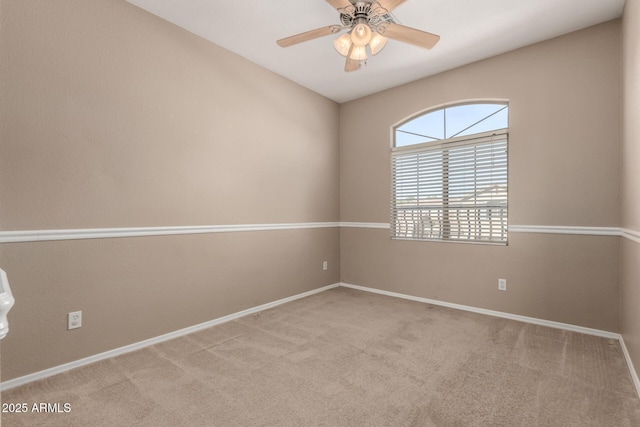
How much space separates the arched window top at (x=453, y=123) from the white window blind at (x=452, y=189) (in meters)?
0.10

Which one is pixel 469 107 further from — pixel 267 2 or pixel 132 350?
pixel 132 350

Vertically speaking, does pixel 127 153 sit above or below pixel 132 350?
above

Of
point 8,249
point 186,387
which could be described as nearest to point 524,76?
point 186,387

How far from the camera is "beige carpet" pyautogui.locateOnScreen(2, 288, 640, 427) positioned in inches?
64.5

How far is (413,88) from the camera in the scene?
3.77 metres

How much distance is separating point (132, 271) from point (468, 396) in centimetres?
247

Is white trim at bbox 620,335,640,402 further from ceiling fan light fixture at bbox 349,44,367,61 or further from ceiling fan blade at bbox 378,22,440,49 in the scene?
ceiling fan light fixture at bbox 349,44,367,61

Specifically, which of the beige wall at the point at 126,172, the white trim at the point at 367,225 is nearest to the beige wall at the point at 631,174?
the white trim at the point at 367,225

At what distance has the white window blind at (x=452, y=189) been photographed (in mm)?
3211

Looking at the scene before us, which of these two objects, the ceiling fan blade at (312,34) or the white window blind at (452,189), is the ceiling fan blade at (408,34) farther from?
the white window blind at (452,189)

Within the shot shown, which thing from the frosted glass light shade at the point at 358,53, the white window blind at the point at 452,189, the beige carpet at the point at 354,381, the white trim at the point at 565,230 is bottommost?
the beige carpet at the point at 354,381

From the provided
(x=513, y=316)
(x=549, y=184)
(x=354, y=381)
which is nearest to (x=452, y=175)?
(x=549, y=184)

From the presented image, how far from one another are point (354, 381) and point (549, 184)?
98.1 inches

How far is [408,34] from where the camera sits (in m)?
2.13
